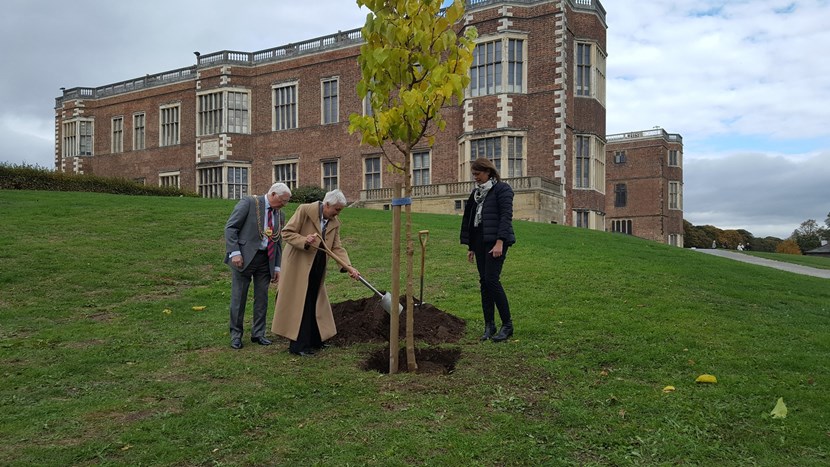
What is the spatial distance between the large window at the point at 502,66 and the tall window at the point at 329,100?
30.4 feet

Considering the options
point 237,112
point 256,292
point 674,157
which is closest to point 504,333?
point 256,292

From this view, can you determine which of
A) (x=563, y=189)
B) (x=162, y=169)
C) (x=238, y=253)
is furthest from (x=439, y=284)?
(x=162, y=169)

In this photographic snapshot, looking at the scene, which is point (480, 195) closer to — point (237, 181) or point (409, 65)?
point (409, 65)

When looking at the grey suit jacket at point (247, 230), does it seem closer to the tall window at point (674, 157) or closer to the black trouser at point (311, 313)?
the black trouser at point (311, 313)

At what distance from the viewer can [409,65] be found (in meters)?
5.77

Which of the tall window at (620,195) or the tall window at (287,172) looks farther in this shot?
the tall window at (620,195)

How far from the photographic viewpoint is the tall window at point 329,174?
34688mm

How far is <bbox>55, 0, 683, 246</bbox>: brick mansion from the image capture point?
28.2 meters

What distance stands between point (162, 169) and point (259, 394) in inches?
1525

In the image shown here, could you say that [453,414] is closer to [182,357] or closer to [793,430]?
[793,430]

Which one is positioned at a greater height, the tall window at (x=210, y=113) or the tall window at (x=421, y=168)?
the tall window at (x=210, y=113)

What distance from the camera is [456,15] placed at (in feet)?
18.9

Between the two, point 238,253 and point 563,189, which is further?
point 563,189

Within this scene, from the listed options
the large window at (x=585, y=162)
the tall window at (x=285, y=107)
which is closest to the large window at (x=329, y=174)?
the tall window at (x=285, y=107)
